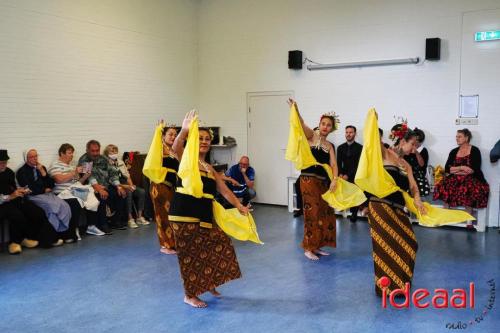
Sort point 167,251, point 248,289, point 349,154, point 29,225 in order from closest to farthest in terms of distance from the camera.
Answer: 1. point 248,289
2. point 167,251
3. point 29,225
4. point 349,154

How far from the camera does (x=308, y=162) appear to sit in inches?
201

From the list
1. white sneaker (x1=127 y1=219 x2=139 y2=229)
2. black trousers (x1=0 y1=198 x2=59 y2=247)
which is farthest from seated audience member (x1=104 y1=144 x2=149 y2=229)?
black trousers (x1=0 y1=198 x2=59 y2=247)

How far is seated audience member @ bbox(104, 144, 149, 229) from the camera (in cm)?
721

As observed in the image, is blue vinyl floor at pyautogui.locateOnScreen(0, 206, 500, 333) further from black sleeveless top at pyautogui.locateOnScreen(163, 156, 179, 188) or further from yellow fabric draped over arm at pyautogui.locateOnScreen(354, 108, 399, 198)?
yellow fabric draped over arm at pyautogui.locateOnScreen(354, 108, 399, 198)

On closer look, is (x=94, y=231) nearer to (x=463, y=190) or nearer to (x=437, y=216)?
(x=437, y=216)

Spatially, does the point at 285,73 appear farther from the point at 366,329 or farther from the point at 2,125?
the point at 366,329

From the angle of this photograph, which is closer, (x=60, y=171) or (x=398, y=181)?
(x=398, y=181)

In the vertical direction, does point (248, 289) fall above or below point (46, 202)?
below

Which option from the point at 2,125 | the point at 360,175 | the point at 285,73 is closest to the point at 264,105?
the point at 285,73

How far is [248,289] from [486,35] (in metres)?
5.10

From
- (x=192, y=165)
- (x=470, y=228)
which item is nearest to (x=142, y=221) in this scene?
(x=192, y=165)

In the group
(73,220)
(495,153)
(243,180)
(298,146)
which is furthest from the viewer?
(243,180)

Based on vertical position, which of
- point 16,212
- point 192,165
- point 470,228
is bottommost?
point 470,228

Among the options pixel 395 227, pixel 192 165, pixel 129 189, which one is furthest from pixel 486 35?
pixel 129 189
